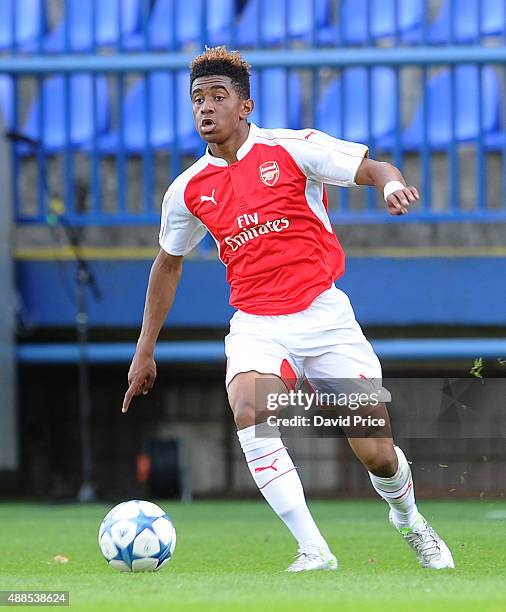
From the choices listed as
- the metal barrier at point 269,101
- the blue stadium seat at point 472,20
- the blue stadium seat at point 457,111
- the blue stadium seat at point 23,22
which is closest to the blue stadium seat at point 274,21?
the metal barrier at point 269,101

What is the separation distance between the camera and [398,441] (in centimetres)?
1263

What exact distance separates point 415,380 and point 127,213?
10.1 ft

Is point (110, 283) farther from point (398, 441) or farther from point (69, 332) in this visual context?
point (398, 441)

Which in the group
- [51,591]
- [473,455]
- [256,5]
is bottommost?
[473,455]

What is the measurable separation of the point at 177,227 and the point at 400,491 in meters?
1.51

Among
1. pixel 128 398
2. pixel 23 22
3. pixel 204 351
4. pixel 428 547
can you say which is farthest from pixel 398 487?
pixel 23 22

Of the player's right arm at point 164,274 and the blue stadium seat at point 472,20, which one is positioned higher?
the blue stadium seat at point 472,20

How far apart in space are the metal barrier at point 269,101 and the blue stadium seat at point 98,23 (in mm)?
20

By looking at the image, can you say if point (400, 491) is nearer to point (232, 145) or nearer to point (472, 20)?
point (232, 145)

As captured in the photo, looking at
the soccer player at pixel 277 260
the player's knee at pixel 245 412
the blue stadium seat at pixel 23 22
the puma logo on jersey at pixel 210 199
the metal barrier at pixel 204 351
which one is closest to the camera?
the player's knee at pixel 245 412

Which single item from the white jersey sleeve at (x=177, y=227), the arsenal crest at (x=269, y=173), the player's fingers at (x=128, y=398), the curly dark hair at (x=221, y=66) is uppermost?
the curly dark hair at (x=221, y=66)

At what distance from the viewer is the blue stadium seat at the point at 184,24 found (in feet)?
41.9

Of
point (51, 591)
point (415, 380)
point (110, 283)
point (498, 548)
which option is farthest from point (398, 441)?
point (51, 591)

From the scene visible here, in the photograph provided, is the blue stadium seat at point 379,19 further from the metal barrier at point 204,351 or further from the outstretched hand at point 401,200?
the outstretched hand at point 401,200
